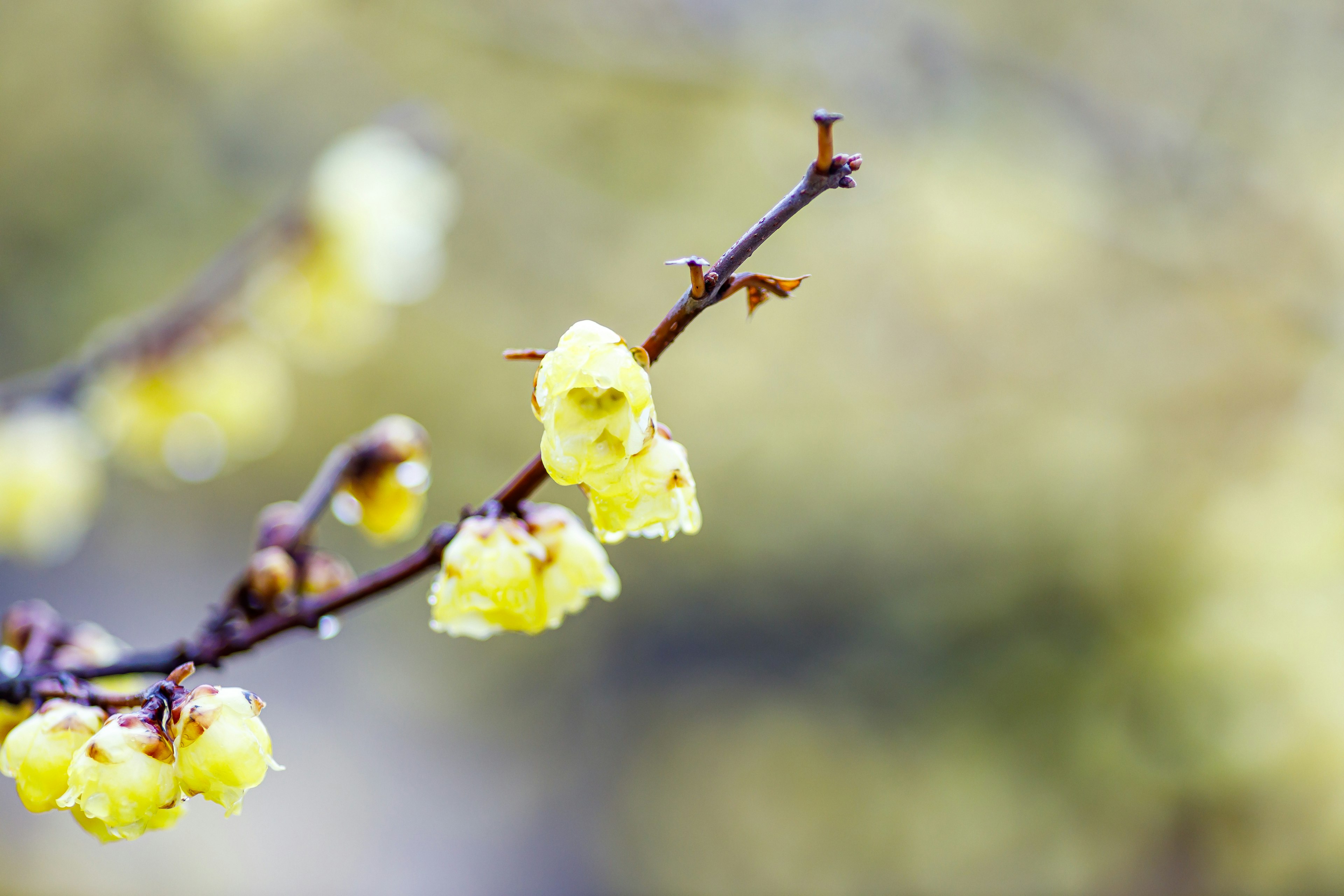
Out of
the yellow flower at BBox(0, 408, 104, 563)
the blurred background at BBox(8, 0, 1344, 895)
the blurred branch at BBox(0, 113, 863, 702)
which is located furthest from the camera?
the blurred background at BBox(8, 0, 1344, 895)

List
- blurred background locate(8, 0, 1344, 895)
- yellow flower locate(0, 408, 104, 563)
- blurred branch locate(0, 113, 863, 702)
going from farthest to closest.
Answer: blurred background locate(8, 0, 1344, 895)
yellow flower locate(0, 408, 104, 563)
blurred branch locate(0, 113, 863, 702)

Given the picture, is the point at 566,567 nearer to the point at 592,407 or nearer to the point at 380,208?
the point at 592,407

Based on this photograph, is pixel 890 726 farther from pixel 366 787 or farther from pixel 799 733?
pixel 366 787

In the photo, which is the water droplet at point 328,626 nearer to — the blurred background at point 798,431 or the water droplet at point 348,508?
the water droplet at point 348,508

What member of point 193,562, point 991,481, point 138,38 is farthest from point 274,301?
point 138,38

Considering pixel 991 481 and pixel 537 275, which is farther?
pixel 537 275

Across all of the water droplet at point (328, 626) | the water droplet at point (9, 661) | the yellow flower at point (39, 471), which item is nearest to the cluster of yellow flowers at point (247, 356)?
the yellow flower at point (39, 471)

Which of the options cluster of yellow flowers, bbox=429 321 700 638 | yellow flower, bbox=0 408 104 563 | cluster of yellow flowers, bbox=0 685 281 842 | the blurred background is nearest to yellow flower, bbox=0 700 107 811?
cluster of yellow flowers, bbox=0 685 281 842

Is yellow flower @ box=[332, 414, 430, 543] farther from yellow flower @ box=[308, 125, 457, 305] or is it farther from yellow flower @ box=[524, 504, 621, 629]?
yellow flower @ box=[308, 125, 457, 305]

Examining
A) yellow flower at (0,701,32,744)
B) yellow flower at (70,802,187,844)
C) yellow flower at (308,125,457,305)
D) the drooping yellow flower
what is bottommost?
yellow flower at (70,802,187,844)
